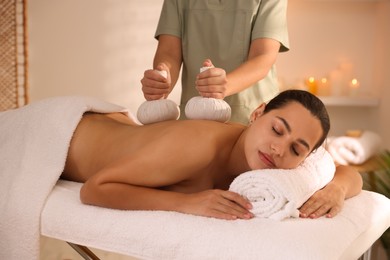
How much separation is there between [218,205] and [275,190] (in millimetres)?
140

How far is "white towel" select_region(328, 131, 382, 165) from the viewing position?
118 inches

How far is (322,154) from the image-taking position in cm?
165

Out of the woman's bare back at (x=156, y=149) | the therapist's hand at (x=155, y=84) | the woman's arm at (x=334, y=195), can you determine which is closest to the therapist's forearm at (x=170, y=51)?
the woman's bare back at (x=156, y=149)

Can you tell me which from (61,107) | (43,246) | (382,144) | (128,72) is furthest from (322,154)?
(128,72)

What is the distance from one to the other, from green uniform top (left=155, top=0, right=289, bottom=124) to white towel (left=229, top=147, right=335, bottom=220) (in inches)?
33.1

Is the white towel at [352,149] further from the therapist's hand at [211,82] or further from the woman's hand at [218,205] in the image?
the woman's hand at [218,205]

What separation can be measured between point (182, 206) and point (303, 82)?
242cm

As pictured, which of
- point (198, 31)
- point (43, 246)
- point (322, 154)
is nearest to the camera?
point (322, 154)

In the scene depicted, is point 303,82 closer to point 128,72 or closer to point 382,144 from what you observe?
point 382,144

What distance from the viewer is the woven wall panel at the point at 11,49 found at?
Answer: 3773 mm

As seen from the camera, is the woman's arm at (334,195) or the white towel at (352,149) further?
the white towel at (352,149)

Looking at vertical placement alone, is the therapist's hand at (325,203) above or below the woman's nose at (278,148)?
below

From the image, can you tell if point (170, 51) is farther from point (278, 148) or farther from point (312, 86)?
point (312, 86)

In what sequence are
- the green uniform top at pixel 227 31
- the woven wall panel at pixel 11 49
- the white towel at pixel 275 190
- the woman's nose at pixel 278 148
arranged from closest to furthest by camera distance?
the white towel at pixel 275 190
the woman's nose at pixel 278 148
the green uniform top at pixel 227 31
the woven wall panel at pixel 11 49
